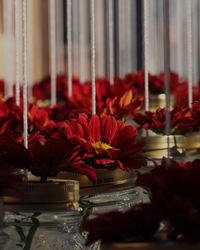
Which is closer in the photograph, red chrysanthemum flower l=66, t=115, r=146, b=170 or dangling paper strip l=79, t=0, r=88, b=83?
red chrysanthemum flower l=66, t=115, r=146, b=170

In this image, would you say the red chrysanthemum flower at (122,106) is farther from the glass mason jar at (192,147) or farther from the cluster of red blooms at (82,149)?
the cluster of red blooms at (82,149)

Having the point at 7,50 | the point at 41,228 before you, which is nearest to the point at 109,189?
the point at 41,228

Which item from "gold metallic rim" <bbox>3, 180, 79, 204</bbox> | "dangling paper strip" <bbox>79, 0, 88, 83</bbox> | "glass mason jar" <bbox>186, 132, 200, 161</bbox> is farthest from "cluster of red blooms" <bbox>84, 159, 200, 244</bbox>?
"dangling paper strip" <bbox>79, 0, 88, 83</bbox>

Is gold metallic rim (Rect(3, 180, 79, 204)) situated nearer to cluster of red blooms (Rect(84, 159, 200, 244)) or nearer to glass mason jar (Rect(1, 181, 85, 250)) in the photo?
glass mason jar (Rect(1, 181, 85, 250))

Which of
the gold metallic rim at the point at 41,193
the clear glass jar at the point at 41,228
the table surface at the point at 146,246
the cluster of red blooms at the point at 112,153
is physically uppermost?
the cluster of red blooms at the point at 112,153

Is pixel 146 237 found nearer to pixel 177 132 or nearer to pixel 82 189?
pixel 82 189

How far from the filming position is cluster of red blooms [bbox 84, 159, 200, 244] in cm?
84

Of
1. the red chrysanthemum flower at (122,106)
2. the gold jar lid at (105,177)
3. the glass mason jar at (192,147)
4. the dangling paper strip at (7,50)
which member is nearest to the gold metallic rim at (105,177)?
the gold jar lid at (105,177)

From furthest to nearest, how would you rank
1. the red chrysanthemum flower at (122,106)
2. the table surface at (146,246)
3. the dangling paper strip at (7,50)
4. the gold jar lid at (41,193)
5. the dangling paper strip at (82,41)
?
the dangling paper strip at (82,41) → the dangling paper strip at (7,50) → the red chrysanthemum flower at (122,106) → the gold jar lid at (41,193) → the table surface at (146,246)

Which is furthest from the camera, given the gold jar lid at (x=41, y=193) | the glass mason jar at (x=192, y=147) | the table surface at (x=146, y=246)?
the glass mason jar at (x=192, y=147)

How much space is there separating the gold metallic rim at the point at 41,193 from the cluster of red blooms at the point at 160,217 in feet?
0.48

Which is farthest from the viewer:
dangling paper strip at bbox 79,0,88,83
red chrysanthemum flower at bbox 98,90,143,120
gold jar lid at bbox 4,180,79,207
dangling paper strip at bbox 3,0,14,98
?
dangling paper strip at bbox 79,0,88,83

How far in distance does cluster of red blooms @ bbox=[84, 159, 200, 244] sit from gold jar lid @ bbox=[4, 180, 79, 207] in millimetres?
147

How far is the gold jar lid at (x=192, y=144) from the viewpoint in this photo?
53.6 inches
